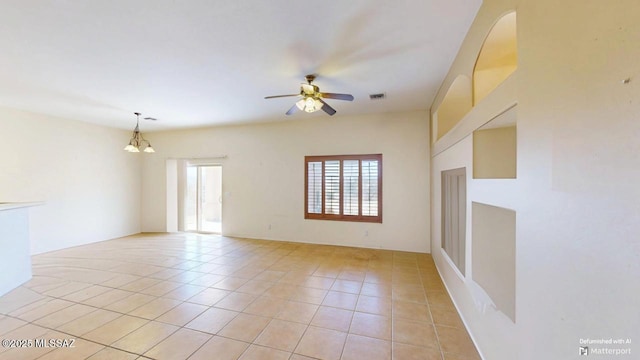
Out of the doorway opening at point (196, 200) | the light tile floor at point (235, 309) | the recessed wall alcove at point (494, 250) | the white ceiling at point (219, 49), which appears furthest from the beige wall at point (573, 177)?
the doorway opening at point (196, 200)

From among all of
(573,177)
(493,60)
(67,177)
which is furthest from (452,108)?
(67,177)

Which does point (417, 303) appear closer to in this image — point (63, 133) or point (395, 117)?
point (395, 117)

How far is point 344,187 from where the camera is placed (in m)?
5.35

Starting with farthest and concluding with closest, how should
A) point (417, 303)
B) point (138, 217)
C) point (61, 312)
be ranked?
point (138, 217)
point (417, 303)
point (61, 312)

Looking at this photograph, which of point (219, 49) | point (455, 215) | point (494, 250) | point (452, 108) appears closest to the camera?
point (494, 250)

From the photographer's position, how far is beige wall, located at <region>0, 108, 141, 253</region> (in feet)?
15.2

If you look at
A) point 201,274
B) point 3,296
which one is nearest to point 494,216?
point 201,274

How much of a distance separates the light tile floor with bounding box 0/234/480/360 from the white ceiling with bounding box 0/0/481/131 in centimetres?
293

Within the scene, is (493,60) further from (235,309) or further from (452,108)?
(235,309)

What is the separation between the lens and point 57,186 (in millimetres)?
5203

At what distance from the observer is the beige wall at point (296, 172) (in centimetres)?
492

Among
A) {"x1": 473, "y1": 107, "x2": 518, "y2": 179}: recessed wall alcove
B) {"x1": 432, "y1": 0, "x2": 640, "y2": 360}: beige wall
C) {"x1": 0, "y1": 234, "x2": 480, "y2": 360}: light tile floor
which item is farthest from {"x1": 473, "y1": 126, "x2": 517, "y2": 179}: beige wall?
{"x1": 0, "y1": 234, "x2": 480, "y2": 360}: light tile floor

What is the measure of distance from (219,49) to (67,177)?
562 cm

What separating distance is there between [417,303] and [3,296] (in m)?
5.29
